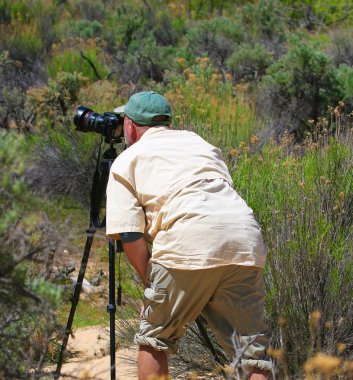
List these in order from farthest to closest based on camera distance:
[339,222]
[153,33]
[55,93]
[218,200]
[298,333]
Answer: [153,33] → [55,93] → [339,222] → [298,333] → [218,200]

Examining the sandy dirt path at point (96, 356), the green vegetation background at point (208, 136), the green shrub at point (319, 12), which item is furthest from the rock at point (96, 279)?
the green shrub at point (319, 12)

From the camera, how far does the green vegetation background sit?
111 inches

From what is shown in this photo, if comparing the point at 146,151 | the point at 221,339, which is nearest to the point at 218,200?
the point at 146,151

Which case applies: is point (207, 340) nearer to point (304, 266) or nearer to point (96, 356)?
point (304, 266)

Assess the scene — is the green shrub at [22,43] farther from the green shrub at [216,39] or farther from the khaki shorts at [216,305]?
the khaki shorts at [216,305]

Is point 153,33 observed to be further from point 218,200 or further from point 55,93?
point 218,200

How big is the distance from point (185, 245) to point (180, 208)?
0.15m

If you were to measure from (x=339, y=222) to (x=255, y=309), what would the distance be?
3.94 feet

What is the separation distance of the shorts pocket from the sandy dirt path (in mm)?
1046

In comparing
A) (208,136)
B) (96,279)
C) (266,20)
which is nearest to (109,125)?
(208,136)

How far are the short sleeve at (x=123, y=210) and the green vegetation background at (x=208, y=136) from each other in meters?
0.32

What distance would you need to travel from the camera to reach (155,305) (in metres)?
3.55

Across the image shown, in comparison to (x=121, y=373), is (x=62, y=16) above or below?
above

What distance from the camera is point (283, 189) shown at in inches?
184
